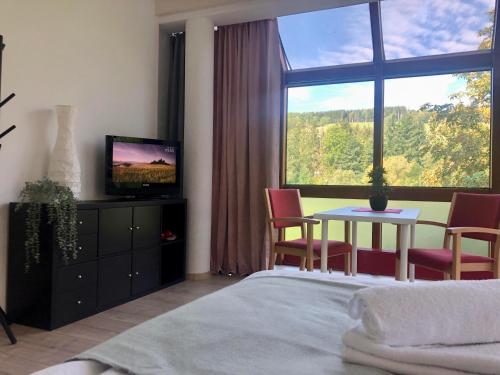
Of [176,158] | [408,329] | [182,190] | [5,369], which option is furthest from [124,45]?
[408,329]

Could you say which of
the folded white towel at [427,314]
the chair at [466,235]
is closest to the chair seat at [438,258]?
the chair at [466,235]

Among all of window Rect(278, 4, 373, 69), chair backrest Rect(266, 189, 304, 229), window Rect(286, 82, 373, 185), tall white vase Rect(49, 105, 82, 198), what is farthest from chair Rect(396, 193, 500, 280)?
tall white vase Rect(49, 105, 82, 198)

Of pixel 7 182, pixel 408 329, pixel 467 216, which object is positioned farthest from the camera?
pixel 467 216

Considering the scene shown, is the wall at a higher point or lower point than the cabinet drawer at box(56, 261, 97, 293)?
higher

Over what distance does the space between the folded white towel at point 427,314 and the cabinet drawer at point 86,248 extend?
2.40 metres

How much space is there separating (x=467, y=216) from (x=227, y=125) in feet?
8.19

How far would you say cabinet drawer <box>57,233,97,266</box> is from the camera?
2.77 m

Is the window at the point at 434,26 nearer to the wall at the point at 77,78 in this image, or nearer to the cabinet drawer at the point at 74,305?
the wall at the point at 77,78

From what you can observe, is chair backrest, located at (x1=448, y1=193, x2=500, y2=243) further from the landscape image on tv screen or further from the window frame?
the landscape image on tv screen

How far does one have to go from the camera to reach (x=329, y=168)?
4.30 metres

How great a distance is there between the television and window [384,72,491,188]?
223 centimetres

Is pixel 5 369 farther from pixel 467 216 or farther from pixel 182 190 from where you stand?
pixel 467 216

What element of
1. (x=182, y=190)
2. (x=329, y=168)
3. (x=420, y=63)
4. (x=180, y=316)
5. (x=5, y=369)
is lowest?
(x=5, y=369)

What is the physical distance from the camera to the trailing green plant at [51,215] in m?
2.57
